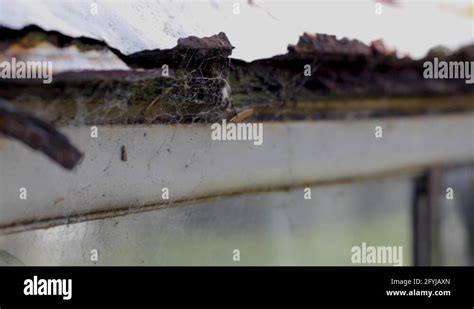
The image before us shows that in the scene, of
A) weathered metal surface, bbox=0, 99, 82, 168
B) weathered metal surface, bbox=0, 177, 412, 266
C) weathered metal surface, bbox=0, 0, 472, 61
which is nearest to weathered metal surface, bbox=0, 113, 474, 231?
weathered metal surface, bbox=0, 177, 412, 266

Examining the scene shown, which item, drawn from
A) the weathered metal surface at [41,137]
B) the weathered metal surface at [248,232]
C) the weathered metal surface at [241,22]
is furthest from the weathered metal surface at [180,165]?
the weathered metal surface at [41,137]

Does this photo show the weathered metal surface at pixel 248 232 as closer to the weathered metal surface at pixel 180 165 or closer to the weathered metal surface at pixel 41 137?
the weathered metal surface at pixel 180 165

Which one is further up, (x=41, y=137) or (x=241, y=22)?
(x=241, y=22)

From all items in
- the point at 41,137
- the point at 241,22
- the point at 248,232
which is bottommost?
the point at 248,232

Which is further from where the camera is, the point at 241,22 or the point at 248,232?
the point at 248,232

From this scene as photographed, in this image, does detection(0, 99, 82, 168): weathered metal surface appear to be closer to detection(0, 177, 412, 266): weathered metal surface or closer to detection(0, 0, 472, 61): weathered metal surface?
detection(0, 0, 472, 61): weathered metal surface

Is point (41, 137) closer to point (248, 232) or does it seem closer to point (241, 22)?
point (241, 22)

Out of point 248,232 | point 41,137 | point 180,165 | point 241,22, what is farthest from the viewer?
point 248,232

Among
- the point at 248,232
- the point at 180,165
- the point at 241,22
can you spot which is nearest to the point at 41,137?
the point at 180,165
